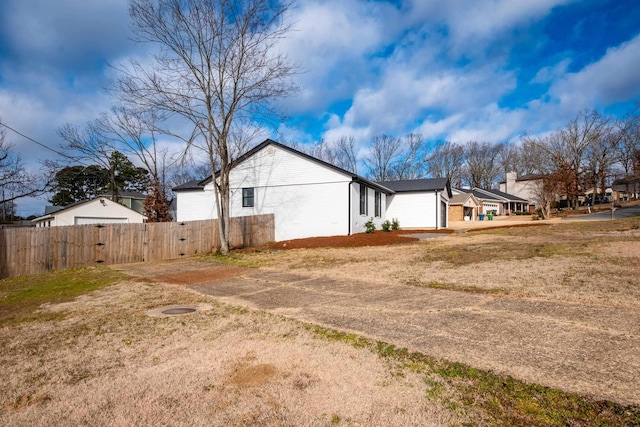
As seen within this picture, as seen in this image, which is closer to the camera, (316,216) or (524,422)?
(524,422)

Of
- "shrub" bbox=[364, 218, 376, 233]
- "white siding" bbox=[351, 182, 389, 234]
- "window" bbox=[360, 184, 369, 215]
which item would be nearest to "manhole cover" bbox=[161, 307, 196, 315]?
"white siding" bbox=[351, 182, 389, 234]

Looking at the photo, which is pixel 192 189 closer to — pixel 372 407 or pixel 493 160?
pixel 372 407

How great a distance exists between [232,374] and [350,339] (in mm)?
1424

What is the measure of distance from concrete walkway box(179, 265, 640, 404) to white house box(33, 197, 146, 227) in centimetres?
2878

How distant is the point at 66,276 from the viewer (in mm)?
9977

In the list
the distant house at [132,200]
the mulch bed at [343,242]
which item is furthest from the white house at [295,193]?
the distant house at [132,200]

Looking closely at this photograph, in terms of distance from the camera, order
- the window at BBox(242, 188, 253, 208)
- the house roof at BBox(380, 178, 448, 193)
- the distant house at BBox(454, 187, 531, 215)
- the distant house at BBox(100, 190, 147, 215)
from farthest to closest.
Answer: the distant house at BBox(454, 187, 531, 215) < the distant house at BBox(100, 190, 147, 215) < the house roof at BBox(380, 178, 448, 193) < the window at BBox(242, 188, 253, 208)

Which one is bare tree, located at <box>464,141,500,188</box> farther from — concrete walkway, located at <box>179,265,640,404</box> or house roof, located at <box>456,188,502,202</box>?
concrete walkway, located at <box>179,265,640,404</box>

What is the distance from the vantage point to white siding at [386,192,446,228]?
81.3 feet

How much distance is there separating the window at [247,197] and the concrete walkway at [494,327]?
14.0 meters

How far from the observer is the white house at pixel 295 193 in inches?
725

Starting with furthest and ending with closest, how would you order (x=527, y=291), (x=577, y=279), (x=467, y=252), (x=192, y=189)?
(x=192, y=189) < (x=467, y=252) < (x=577, y=279) < (x=527, y=291)

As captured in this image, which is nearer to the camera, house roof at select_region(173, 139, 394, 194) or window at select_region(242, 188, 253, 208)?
house roof at select_region(173, 139, 394, 194)

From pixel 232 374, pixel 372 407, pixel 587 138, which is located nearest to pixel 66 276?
pixel 232 374
